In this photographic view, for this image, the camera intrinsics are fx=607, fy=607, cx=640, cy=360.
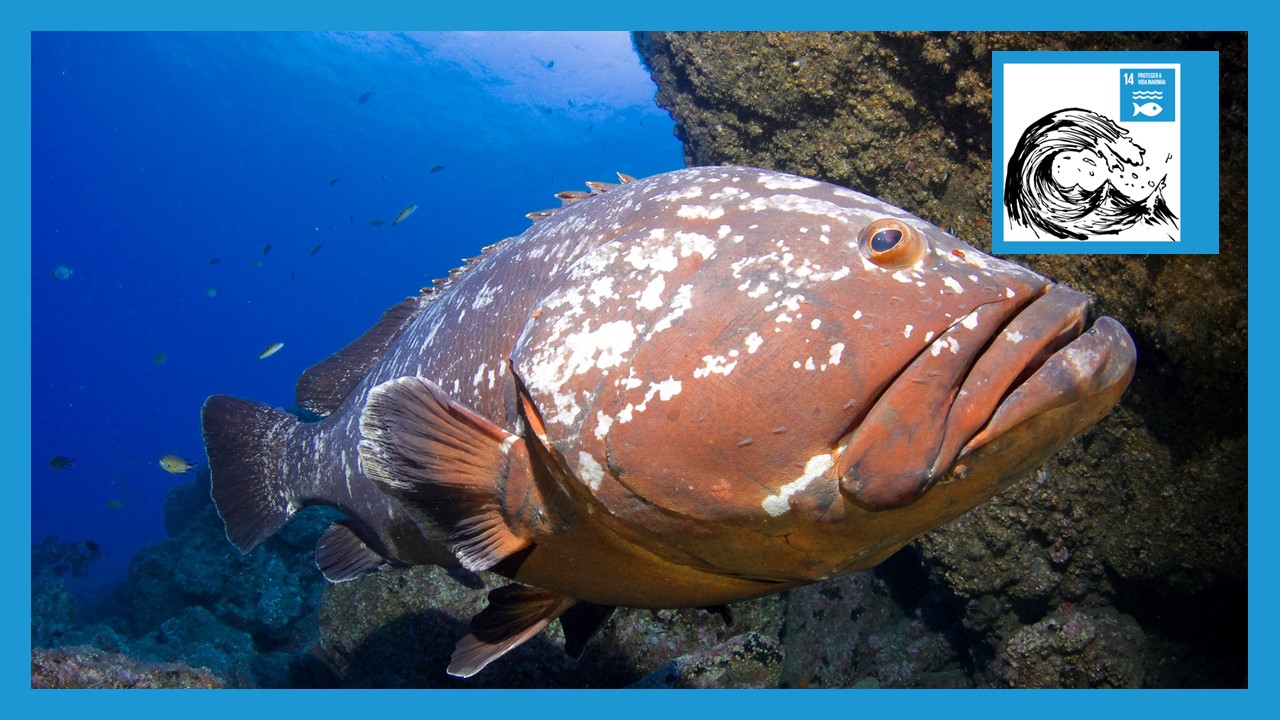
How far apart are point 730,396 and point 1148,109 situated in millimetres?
4171

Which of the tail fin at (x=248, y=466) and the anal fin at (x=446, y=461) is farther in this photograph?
the tail fin at (x=248, y=466)

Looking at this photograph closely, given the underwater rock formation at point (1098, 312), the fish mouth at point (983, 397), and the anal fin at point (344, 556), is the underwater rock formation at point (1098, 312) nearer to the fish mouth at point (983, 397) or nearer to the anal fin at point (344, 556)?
the fish mouth at point (983, 397)

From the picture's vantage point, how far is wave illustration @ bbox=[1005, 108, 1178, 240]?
12.5 feet

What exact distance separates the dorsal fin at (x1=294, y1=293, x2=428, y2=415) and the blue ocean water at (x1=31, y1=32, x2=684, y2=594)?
1831 cm

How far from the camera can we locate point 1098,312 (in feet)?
14.2

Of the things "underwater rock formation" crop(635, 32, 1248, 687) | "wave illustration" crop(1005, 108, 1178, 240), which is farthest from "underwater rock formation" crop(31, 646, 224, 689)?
"wave illustration" crop(1005, 108, 1178, 240)

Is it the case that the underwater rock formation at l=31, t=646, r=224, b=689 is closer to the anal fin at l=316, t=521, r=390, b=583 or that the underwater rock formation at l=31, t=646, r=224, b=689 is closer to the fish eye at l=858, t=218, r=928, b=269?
the anal fin at l=316, t=521, r=390, b=583

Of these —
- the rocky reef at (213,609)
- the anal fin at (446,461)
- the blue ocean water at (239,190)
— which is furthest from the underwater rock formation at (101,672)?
the blue ocean water at (239,190)

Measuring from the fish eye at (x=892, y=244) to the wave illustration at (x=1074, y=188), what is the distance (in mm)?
2972

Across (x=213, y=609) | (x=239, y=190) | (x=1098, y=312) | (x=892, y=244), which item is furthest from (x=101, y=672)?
(x=239, y=190)

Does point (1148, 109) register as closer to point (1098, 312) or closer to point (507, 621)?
point (1098, 312)

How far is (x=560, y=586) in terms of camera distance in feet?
7.66

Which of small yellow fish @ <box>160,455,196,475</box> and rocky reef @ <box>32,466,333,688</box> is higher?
small yellow fish @ <box>160,455,196,475</box>

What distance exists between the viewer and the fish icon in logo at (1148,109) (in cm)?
384
